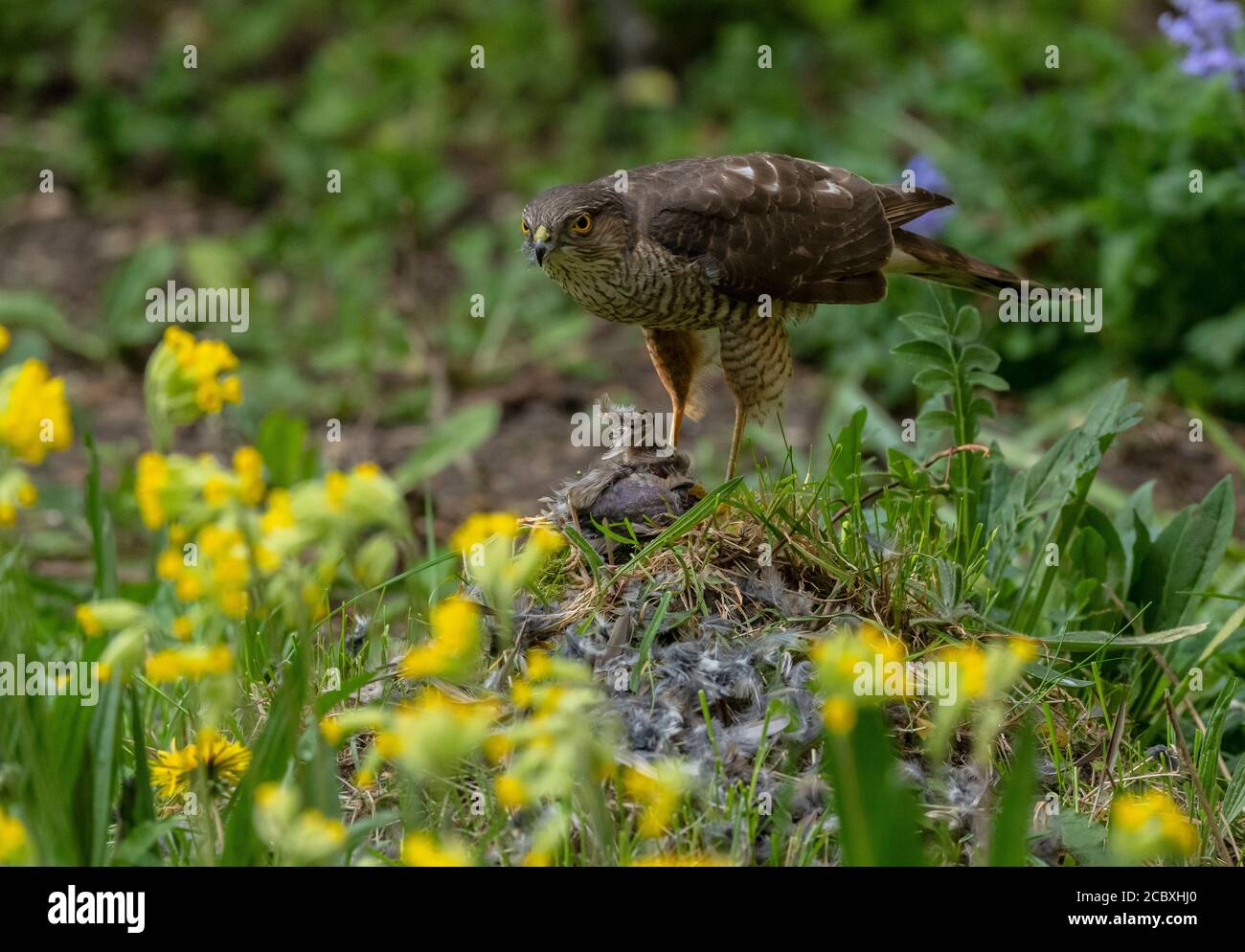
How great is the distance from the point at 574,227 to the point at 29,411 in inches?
68.4

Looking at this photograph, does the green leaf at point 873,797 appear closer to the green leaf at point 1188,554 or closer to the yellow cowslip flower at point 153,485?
the yellow cowslip flower at point 153,485

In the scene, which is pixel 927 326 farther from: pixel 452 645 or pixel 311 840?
pixel 311 840

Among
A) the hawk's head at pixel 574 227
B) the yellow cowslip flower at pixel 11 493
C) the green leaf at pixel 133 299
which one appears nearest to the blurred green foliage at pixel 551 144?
the green leaf at pixel 133 299

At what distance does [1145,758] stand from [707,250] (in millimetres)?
1618

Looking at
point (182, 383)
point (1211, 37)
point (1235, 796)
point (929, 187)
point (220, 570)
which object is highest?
point (1211, 37)

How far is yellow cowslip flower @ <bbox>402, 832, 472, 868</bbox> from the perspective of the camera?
199cm

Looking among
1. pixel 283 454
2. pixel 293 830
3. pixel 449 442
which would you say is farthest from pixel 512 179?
pixel 293 830

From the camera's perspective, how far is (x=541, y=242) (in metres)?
3.60

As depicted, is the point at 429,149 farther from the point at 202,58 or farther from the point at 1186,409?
the point at 1186,409

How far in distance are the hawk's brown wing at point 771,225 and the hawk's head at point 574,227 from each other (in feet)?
0.38

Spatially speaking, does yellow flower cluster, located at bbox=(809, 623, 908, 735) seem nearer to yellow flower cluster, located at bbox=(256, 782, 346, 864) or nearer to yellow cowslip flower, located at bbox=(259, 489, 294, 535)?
yellow flower cluster, located at bbox=(256, 782, 346, 864)

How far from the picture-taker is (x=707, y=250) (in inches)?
145

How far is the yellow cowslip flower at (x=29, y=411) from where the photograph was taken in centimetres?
210
